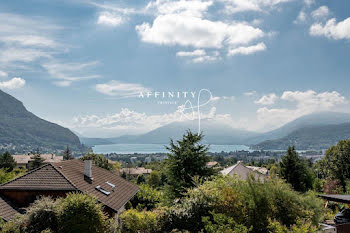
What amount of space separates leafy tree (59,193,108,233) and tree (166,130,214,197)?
733cm

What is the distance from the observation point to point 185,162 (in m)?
18.1

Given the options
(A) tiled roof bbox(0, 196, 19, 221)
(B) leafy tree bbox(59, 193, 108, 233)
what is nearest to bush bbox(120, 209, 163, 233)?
(B) leafy tree bbox(59, 193, 108, 233)

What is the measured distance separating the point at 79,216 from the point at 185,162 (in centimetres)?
887

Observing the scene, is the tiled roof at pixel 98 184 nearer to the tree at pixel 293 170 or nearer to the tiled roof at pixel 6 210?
the tiled roof at pixel 6 210

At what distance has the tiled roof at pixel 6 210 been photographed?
13.5 m

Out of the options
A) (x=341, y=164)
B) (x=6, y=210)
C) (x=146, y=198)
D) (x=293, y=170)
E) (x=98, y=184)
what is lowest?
(x=146, y=198)

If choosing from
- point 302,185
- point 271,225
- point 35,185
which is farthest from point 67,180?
point 302,185

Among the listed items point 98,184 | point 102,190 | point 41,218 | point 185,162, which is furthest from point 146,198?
point 41,218

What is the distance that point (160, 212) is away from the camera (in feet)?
37.7

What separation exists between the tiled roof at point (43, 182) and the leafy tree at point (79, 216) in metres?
4.26

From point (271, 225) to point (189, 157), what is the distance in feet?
29.4

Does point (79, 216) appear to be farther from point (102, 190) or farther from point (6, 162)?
point (6, 162)

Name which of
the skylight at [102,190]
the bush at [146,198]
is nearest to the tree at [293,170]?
the bush at [146,198]

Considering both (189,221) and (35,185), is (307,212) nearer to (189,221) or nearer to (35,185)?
(189,221)
